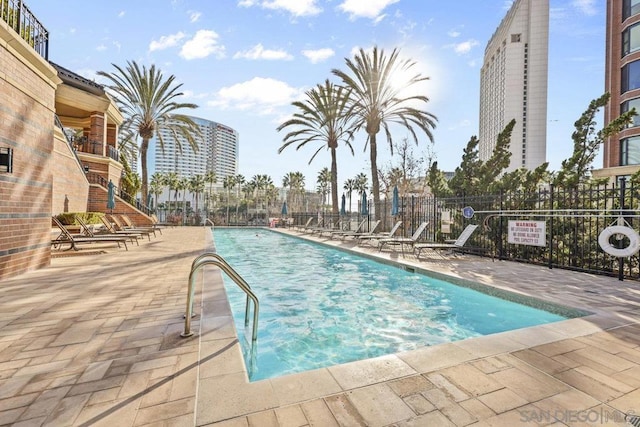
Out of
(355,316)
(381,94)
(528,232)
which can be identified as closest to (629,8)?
(381,94)

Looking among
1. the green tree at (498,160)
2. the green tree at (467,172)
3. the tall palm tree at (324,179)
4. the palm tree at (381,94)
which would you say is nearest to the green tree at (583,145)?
the green tree at (498,160)

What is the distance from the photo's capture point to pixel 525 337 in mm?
3312

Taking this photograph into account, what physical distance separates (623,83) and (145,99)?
3662 centimetres

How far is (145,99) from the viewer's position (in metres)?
21.5

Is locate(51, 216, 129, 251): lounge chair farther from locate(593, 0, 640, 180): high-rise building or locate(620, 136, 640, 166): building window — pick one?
locate(620, 136, 640, 166): building window

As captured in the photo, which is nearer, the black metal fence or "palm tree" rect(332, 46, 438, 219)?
the black metal fence

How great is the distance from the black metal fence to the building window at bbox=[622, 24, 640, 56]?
24.7 m

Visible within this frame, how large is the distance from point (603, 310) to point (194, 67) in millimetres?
13940

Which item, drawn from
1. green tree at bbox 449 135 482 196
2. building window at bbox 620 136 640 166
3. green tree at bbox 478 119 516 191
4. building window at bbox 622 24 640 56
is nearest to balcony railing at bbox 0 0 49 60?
green tree at bbox 449 135 482 196

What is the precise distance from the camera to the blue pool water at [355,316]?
388 centimetres

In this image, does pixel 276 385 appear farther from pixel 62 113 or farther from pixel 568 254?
pixel 62 113

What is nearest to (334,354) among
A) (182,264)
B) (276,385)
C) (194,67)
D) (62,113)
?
(276,385)

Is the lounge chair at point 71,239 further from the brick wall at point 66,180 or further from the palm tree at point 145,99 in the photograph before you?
the palm tree at point 145,99

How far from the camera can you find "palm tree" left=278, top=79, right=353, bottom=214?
777 inches
